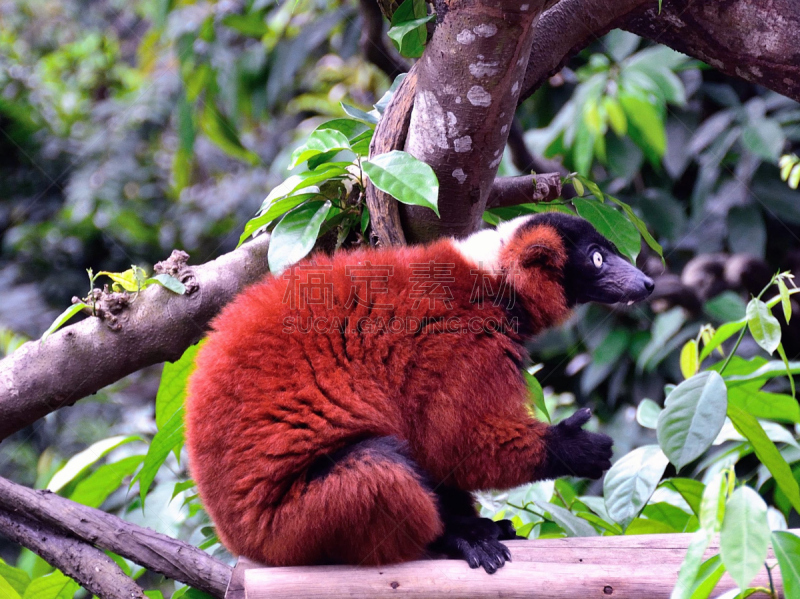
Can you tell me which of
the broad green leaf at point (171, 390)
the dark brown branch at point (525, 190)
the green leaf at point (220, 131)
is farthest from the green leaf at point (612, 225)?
the green leaf at point (220, 131)

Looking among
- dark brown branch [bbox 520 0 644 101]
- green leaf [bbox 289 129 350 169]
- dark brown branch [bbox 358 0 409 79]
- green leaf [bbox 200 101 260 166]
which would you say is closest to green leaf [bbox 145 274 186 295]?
green leaf [bbox 289 129 350 169]

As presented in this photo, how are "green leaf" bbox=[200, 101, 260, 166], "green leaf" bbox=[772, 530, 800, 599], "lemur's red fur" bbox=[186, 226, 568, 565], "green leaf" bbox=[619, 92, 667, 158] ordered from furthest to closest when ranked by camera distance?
"green leaf" bbox=[200, 101, 260, 166] → "green leaf" bbox=[619, 92, 667, 158] → "lemur's red fur" bbox=[186, 226, 568, 565] → "green leaf" bbox=[772, 530, 800, 599]

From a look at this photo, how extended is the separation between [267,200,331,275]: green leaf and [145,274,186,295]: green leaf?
276 mm

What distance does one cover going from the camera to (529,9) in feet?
5.00

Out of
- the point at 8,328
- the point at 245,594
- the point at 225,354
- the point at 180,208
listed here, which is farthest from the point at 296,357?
the point at 180,208

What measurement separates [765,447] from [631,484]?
35cm

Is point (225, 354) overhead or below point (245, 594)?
overhead

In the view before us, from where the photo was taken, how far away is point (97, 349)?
1950mm

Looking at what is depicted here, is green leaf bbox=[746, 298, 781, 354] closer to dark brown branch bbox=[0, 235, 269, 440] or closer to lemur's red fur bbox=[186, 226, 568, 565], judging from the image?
lemur's red fur bbox=[186, 226, 568, 565]

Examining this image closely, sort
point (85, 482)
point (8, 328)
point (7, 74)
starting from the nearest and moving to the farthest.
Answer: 1. point (85, 482)
2. point (8, 328)
3. point (7, 74)

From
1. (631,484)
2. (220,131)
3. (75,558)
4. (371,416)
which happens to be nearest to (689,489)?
(631,484)

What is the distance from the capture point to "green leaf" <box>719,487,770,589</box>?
3.02 feet

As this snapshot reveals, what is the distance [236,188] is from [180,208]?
1.47ft

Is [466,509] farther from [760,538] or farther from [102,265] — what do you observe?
[102,265]
